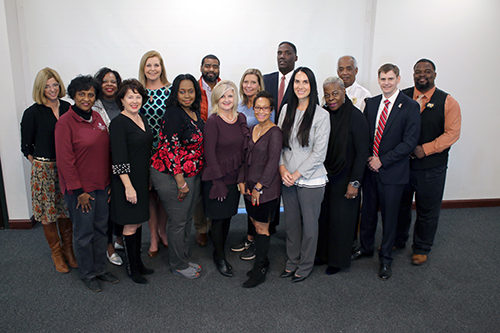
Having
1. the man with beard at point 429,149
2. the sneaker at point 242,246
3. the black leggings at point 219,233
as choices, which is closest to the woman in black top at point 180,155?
the black leggings at point 219,233

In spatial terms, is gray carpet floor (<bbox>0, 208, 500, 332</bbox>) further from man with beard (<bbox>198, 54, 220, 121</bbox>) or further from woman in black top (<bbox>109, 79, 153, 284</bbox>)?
man with beard (<bbox>198, 54, 220, 121</bbox>)

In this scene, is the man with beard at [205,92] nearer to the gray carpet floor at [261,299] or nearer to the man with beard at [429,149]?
the gray carpet floor at [261,299]

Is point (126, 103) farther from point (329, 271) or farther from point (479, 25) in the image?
point (479, 25)

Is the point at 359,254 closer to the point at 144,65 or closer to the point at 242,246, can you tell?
the point at 242,246

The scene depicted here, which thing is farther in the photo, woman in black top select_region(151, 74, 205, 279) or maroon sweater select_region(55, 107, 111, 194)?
woman in black top select_region(151, 74, 205, 279)

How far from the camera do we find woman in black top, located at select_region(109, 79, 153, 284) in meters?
2.36

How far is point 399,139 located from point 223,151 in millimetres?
1493

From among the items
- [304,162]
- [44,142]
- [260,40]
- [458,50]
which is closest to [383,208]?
[304,162]

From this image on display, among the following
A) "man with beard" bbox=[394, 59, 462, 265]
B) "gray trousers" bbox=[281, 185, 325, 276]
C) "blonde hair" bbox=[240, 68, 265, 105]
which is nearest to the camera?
"gray trousers" bbox=[281, 185, 325, 276]

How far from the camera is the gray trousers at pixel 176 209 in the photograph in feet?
8.31

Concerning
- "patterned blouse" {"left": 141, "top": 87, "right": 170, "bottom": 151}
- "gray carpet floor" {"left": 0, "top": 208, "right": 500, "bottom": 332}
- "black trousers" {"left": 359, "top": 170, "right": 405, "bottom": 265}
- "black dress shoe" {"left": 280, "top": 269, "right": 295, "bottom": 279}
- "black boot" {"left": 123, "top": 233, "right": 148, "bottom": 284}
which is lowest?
"gray carpet floor" {"left": 0, "top": 208, "right": 500, "bottom": 332}

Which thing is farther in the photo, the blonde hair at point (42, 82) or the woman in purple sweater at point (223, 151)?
the blonde hair at point (42, 82)

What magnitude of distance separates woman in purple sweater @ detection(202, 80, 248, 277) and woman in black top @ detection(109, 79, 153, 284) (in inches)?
19.1

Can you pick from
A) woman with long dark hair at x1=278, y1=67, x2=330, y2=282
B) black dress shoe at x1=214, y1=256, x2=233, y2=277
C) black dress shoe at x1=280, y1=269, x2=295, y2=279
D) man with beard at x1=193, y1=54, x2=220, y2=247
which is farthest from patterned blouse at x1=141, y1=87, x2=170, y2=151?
black dress shoe at x1=280, y1=269, x2=295, y2=279
